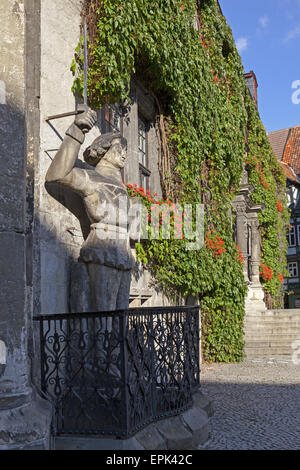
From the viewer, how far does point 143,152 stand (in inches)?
314

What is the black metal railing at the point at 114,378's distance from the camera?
3.15m

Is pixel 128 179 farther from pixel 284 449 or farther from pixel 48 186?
pixel 284 449

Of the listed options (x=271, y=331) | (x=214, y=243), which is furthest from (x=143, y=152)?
(x=271, y=331)

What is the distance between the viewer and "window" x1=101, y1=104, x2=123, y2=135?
6.00m

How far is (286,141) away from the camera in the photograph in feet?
107

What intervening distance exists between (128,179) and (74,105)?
2105 millimetres

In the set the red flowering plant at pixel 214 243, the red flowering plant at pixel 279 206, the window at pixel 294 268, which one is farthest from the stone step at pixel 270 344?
the window at pixel 294 268

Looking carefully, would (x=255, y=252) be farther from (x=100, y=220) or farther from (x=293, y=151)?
(x=293, y=151)

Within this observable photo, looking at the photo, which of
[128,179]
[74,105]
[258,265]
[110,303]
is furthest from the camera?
[258,265]

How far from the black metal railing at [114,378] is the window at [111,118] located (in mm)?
2925

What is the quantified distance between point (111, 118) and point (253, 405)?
392cm

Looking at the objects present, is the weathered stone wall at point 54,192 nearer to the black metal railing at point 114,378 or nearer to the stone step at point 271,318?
the black metal railing at point 114,378

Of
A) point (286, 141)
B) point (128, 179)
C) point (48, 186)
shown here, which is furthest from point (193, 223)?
point (286, 141)

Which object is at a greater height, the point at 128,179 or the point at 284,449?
the point at 128,179
